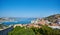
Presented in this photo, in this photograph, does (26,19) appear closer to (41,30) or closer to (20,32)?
(41,30)

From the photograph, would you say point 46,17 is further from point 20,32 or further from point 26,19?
point 20,32

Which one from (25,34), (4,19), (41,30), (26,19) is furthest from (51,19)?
(25,34)

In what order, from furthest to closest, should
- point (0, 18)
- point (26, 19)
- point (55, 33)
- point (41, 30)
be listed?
point (26, 19) → point (0, 18) → point (41, 30) → point (55, 33)

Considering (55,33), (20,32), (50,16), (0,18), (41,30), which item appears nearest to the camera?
(20,32)

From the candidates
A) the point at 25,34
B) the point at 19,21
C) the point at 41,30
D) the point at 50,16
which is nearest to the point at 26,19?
the point at 19,21

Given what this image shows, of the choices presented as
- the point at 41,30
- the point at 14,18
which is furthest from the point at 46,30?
the point at 14,18

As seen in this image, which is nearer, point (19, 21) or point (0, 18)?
point (0, 18)

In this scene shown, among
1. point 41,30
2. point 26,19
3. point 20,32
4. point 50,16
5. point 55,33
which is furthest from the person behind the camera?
point 50,16

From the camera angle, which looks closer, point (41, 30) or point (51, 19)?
point (41, 30)

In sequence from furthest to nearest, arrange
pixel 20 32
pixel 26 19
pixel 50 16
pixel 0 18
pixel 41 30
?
1. pixel 50 16
2. pixel 26 19
3. pixel 0 18
4. pixel 41 30
5. pixel 20 32
